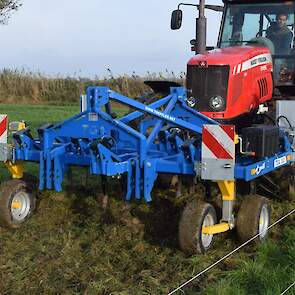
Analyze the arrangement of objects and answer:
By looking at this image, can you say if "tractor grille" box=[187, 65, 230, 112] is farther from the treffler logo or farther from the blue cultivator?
the treffler logo

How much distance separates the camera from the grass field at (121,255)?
4.36 metres

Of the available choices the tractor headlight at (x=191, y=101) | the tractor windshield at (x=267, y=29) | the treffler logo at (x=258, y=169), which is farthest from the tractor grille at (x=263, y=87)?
the treffler logo at (x=258, y=169)

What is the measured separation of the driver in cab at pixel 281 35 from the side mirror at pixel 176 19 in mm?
1154

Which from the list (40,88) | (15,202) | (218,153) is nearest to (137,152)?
(218,153)

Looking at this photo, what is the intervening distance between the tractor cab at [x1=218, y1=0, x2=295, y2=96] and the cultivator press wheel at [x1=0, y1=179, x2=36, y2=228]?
3.13 metres

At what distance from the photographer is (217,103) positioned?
6887 mm

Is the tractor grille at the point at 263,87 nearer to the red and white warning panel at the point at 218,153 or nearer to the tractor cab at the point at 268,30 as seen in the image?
the tractor cab at the point at 268,30

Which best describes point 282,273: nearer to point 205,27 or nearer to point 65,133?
point 65,133

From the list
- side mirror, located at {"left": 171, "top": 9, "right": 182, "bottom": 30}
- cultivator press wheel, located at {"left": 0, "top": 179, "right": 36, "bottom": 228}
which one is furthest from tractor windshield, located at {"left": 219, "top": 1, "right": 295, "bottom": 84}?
cultivator press wheel, located at {"left": 0, "top": 179, "right": 36, "bottom": 228}

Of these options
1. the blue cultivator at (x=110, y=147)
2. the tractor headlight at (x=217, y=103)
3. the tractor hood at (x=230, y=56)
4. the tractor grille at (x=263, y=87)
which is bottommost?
the blue cultivator at (x=110, y=147)

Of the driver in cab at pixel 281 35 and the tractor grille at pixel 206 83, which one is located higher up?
the driver in cab at pixel 281 35

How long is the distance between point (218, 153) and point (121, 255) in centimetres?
112

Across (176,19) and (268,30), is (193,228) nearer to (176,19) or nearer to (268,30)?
(268,30)

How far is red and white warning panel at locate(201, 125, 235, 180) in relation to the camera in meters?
4.97
